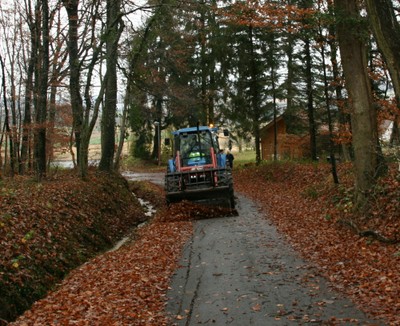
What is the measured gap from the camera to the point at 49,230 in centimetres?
1207

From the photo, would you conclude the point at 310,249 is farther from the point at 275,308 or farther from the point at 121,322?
the point at 121,322

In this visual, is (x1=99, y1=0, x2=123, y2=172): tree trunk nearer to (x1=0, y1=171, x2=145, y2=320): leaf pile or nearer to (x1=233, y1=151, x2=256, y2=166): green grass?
(x1=0, y1=171, x2=145, y2=320): leaf pile

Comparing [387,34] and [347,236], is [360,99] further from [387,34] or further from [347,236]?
[387,34]

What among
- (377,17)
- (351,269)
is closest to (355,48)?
(377,17)

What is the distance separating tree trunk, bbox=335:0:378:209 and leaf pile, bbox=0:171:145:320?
25.4 ft

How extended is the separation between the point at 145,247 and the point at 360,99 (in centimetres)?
688

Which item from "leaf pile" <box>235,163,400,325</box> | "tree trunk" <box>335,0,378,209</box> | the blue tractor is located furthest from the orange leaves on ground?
"tree trunk" <box>335,0,378,209</box>

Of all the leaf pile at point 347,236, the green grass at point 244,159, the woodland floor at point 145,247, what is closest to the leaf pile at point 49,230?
the woodland floor at point 145,247

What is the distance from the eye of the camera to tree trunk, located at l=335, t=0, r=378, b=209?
12.5 m

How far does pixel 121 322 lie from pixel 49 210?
23.8 feet

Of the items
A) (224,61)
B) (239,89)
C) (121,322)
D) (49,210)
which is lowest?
(121,322)

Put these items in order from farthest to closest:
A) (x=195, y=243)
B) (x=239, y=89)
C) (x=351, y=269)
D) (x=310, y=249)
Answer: (x=239, y=89) → (x=195, y=243) → (x=310, y=249) → (x=351, y=269)

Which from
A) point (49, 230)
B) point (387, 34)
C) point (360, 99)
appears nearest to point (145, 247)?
point (49, 230)

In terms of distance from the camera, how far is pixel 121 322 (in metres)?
6.82
